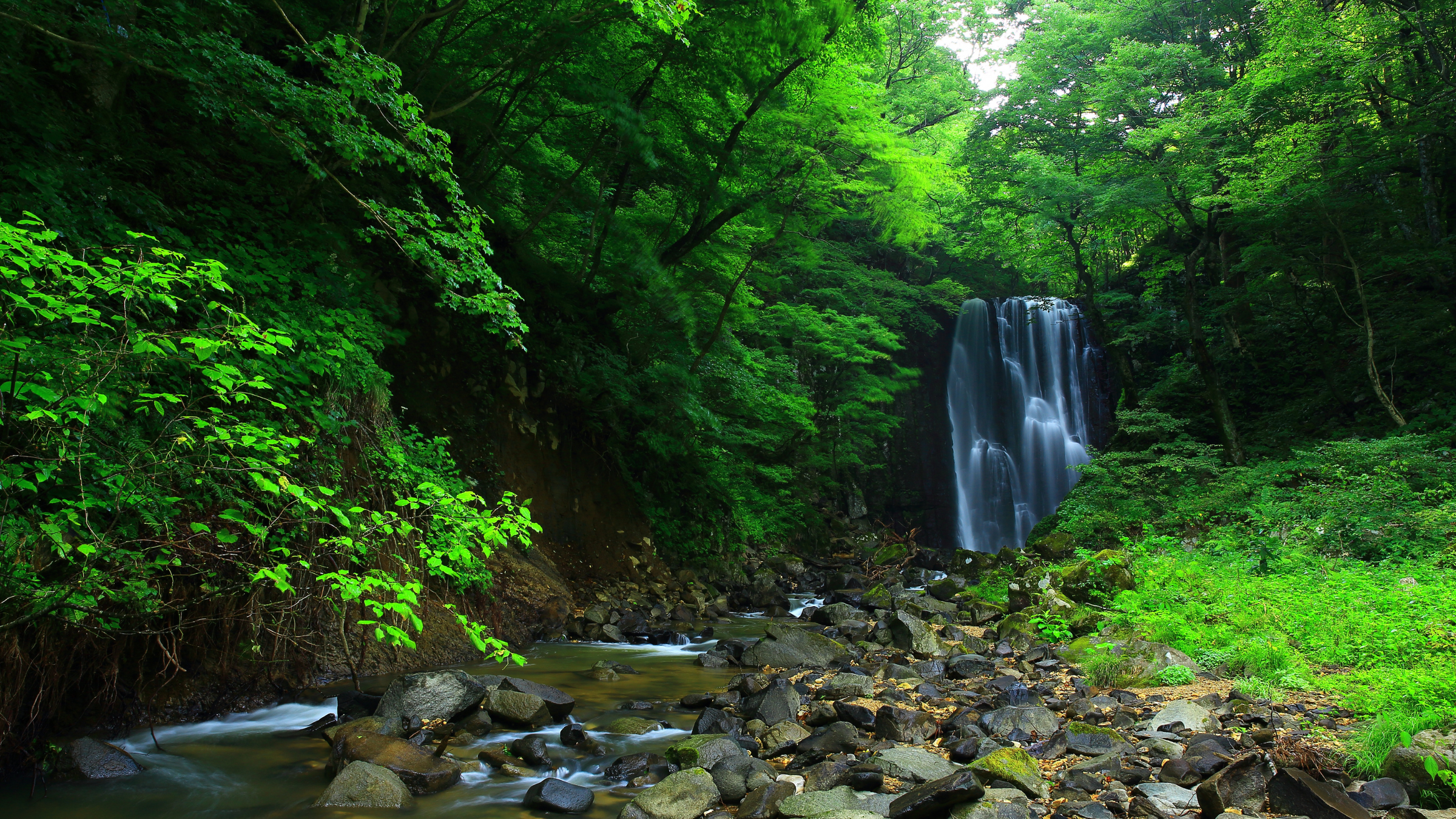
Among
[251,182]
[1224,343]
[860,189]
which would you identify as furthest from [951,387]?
[251,182]

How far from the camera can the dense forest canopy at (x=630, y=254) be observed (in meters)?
3.57

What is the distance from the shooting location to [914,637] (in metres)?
7.56

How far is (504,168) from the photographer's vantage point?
383 inches

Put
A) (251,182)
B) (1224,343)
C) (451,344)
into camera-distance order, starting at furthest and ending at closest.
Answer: (1224,343)
(451,344)
(251,182)

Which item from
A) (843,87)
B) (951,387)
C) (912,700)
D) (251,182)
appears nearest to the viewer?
(912,700)

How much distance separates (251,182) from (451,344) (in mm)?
3385

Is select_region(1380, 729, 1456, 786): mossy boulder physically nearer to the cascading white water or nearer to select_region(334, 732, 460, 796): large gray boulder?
select_region(334, 732, 460, 796): large gray boulder

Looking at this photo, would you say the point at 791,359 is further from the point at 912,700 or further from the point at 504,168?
the point at 912,700

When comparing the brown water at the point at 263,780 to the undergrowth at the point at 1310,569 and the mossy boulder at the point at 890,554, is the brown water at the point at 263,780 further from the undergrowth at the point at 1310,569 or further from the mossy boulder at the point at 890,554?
the mossy boulder at the point at 890,554

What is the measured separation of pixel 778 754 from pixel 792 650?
8.94 feet

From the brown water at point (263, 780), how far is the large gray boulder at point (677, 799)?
0.22 metres

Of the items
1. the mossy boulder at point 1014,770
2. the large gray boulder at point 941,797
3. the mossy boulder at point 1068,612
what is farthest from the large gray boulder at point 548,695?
the mossy boulder at point 1068,612

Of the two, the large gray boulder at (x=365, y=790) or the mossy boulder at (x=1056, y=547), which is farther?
the mossy boulder at (x=1056, y=547)

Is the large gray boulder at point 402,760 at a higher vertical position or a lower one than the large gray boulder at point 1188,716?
higher
